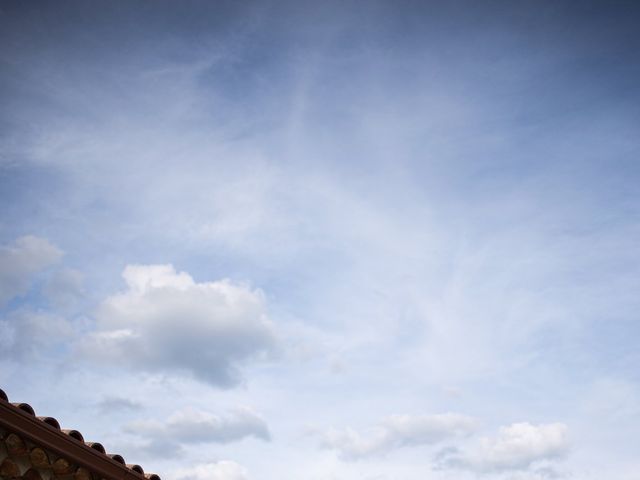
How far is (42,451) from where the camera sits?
16.6 ft

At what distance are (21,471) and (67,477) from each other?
0.55m

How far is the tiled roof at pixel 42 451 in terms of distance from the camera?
4836 mm

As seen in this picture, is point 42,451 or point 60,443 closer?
point 42,451

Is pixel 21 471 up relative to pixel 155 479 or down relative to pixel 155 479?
down

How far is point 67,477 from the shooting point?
17.7 feet

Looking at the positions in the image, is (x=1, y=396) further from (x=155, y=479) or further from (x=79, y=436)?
(x=155, y=479)

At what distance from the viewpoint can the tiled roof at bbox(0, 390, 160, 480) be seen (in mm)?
4836

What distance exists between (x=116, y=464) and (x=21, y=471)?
3.60 ft

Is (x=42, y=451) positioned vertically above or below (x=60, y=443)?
below

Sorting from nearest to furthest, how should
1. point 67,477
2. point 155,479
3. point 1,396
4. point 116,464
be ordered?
point 1,396 → point 67,477 → point 116,464 → point 155,479

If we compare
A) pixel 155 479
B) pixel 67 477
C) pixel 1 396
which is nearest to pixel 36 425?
pixel 1 396

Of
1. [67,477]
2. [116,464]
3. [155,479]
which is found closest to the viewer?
[67,477]

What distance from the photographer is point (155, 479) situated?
6559 mm

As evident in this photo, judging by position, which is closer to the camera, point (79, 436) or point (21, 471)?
point (21, 471)
